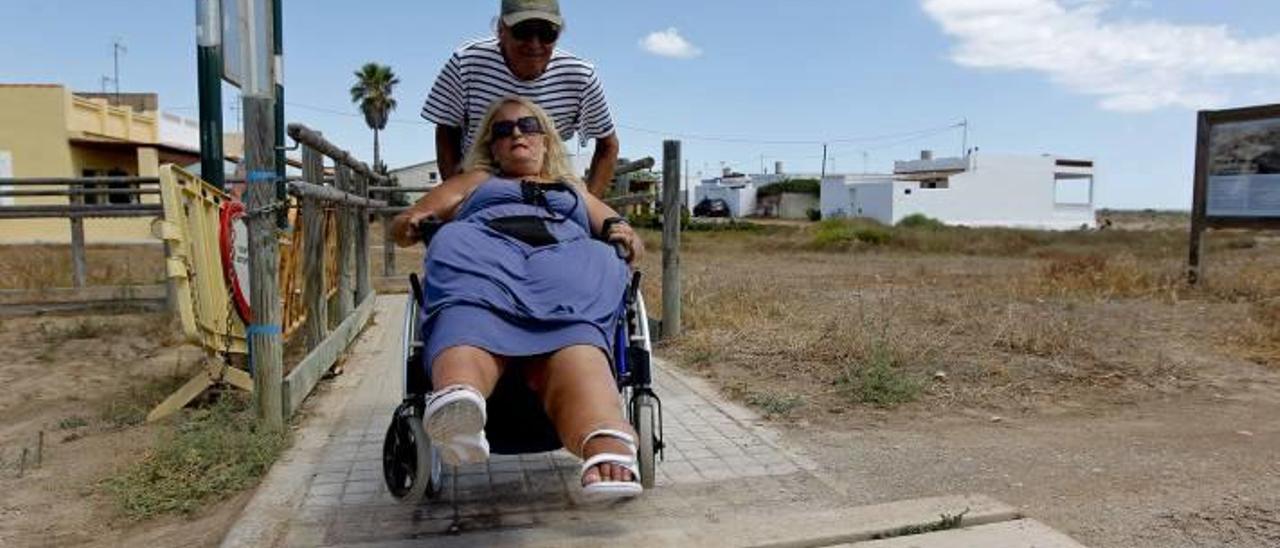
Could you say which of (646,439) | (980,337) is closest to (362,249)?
(980,337)

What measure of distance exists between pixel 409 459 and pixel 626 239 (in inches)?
39.1

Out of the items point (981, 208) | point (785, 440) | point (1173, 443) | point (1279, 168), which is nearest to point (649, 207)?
point (785, 440)

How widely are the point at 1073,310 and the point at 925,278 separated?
20.9ft

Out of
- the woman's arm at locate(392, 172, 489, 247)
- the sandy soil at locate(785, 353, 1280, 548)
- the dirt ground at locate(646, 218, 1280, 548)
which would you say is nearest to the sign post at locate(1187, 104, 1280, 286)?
the dirt ground at locate(646, 218, 1280, 548)

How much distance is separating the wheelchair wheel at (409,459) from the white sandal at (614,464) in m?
0.54

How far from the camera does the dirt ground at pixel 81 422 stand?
11.0 feet

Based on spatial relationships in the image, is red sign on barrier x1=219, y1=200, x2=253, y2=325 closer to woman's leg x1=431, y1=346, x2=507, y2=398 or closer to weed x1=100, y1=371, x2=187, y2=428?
weed x1=100, y1=371, x2=187, y2=428

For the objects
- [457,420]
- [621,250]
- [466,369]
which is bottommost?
[457,420]

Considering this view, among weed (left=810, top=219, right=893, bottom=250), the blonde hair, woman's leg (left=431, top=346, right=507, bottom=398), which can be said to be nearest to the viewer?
woman's leg (left=431, top=346, right=507, bottom=398)

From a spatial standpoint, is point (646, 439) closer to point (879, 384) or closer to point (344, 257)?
point (879, 384)

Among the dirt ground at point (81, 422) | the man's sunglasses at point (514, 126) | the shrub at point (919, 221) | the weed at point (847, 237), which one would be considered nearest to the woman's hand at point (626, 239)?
the man's sunglasses at point (514, 126)

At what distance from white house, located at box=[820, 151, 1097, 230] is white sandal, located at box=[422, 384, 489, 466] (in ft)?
178

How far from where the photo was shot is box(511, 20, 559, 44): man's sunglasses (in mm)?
3568

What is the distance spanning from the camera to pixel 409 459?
2.89 metres
